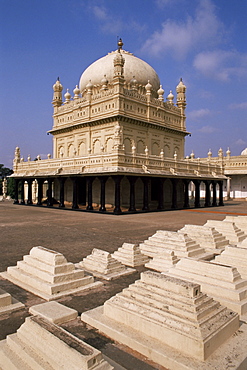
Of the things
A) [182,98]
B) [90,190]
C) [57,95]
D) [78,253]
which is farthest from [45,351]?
[182,98]

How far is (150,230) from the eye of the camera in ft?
44.2

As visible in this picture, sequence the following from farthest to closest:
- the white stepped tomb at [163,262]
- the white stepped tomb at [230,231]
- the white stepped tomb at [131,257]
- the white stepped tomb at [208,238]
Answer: the white stepped tomb at [230,231], the white stepped tomb at [208,238], the white stepped tomb at [131,257], the white stepped tomb at [163,262]

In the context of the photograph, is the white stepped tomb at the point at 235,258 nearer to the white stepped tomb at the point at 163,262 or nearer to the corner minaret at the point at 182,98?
the white stepped tomb at the point at 163,262

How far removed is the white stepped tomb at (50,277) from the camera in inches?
226

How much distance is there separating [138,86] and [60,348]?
1158 inches

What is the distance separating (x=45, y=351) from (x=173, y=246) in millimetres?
5586

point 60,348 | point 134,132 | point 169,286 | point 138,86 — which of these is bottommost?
point 60,348

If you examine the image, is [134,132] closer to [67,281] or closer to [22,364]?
[67,281]

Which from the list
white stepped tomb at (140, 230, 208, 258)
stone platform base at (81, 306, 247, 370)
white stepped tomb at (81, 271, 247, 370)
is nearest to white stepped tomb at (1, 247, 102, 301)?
white stepped tomb at (81, 271, 247, 370)

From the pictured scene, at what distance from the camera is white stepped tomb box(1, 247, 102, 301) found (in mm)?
5742

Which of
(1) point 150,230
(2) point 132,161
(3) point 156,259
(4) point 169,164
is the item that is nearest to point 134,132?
(4) point 169,164

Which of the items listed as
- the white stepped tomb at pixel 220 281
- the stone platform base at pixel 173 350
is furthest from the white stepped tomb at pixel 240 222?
the stone platform base at pixel 173 350

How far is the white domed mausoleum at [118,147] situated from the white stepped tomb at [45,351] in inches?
644

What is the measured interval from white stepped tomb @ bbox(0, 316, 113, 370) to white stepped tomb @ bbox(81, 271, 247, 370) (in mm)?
880
